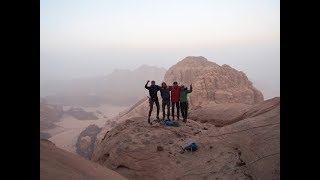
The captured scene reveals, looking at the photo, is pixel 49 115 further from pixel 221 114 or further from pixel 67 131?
pixel 221 114

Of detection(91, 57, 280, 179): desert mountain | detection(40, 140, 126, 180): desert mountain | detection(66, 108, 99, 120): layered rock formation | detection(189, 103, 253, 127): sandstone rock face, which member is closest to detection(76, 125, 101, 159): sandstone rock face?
detection(189, 103, 253, 127): sandstone rock face

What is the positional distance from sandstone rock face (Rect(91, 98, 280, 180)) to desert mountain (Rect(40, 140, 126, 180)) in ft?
7.81

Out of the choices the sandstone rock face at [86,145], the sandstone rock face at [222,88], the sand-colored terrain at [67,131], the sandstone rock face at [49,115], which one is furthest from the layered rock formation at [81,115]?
the sandstone rock face at [222,88]

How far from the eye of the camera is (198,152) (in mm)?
8742

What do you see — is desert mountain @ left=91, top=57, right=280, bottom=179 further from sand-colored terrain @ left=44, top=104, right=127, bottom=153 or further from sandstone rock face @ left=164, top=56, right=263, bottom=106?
sand-colored terrain @ left=44, top=104, right=127, bottom=153

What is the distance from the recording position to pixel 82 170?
536cm

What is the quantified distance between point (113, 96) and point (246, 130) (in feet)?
255

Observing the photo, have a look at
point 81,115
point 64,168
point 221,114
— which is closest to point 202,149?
point 64,168

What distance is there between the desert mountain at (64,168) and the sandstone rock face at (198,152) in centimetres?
238

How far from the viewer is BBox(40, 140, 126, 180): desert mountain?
452cm

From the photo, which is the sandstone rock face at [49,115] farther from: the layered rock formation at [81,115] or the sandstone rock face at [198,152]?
the sandstone rock face at [198,152]

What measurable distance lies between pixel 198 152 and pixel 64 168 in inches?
182
